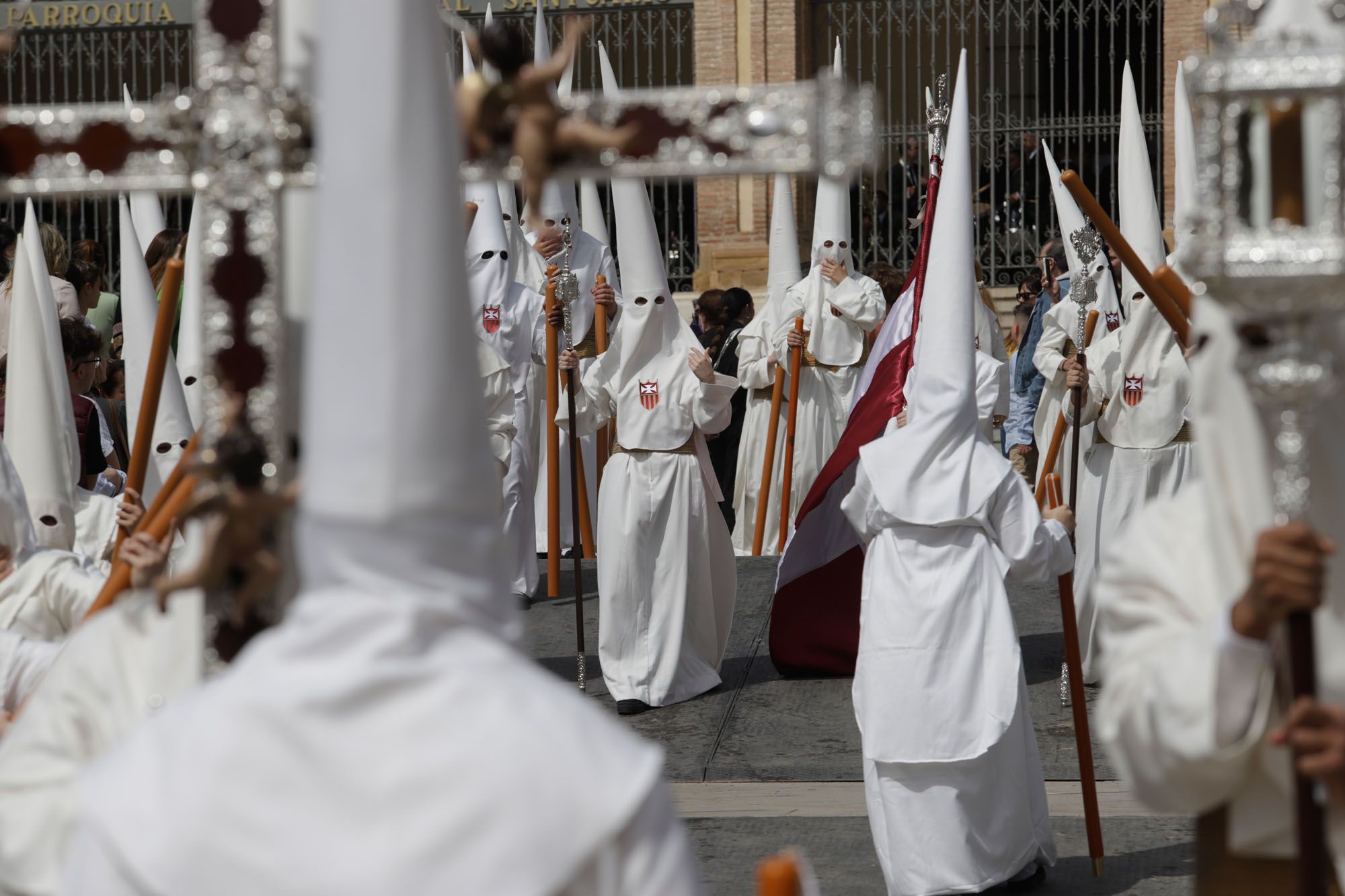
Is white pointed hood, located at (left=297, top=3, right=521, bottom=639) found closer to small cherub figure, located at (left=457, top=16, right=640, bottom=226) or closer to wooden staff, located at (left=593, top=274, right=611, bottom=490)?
small cherub figure, located at (left=457, top=16, right=640, bottom=226)

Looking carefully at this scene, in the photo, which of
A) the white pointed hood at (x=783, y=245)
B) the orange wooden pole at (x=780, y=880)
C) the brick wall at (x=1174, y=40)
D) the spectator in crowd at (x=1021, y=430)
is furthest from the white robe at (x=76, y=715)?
the brick wall at (x=1174, y=40)

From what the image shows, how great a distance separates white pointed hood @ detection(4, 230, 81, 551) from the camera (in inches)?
218

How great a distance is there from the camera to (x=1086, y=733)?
628cm

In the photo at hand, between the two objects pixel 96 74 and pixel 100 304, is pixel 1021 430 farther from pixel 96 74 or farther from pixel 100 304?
pixel 96 74

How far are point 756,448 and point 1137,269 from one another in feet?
31.5

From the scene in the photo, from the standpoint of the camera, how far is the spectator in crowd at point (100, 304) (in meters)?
10.0

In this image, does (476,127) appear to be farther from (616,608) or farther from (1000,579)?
(616,608)

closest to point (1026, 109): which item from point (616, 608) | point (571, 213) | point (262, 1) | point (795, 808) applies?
point (571, 213)

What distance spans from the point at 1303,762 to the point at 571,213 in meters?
10.6

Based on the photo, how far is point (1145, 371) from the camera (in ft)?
30.7

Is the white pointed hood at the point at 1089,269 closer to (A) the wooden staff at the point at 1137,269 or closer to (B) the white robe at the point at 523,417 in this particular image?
(B) the white robe at the point at 523,417

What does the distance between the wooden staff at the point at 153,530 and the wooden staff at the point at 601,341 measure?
263 inches

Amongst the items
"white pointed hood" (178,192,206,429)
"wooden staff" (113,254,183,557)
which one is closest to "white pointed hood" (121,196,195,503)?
"white pointed hood" (178,192,206,429)

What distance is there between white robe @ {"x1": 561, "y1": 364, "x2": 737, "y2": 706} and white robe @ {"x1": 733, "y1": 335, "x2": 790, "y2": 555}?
3.15 metres
